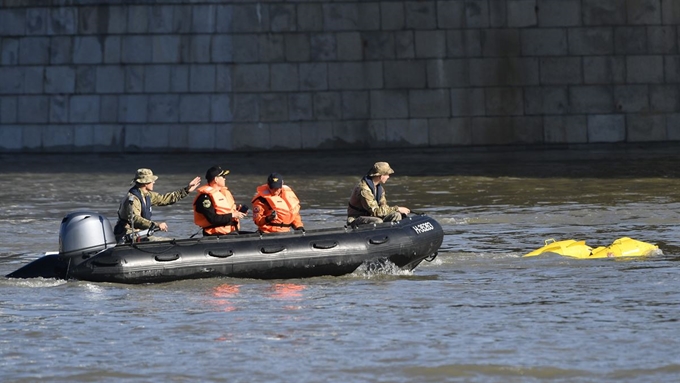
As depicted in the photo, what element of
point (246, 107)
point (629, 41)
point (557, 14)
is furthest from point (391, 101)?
point (629, 41)

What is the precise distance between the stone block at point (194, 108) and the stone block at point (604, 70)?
772 centimetres

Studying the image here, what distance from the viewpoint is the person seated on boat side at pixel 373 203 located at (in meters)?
15.1

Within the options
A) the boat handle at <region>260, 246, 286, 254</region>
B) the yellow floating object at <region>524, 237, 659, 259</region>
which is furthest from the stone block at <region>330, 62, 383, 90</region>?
the boat handle at <region>260, 246, 286, 254</region>

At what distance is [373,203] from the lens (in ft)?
50.1

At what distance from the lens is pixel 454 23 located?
2747cm

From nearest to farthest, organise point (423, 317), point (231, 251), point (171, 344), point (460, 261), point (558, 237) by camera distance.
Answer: point (171, 344), point (423, 317), point (231, 251), point (460, 261), point (558, 237)

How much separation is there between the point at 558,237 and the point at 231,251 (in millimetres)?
5038

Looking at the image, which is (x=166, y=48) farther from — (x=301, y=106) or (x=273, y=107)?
(x=301, y=106)

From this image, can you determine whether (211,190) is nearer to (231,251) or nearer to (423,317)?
(231,251)

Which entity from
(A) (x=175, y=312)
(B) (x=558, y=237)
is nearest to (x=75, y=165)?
(B) (x=558, y=237)

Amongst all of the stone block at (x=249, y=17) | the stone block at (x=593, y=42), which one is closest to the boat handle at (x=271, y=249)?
the stone block at (x=249, y=17)

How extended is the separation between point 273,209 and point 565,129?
13.9m

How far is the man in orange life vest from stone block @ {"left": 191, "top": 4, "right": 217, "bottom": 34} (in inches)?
523

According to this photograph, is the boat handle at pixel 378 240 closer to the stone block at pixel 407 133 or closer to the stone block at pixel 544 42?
the stone block at pixel 407 133
